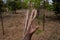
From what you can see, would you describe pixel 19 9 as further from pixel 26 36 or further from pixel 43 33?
pixel 26 36

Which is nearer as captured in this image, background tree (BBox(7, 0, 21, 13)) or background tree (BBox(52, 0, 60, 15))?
background tree (BBox(52, 0, 60, 15))

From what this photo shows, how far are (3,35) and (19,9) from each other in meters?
6.79

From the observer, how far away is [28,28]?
157cm

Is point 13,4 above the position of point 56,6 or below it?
below

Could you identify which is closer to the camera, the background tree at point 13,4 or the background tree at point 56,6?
the background tree at point 56,6

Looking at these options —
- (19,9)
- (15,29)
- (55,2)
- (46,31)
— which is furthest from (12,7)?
(46,31)

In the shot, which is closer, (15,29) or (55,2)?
(15,29)

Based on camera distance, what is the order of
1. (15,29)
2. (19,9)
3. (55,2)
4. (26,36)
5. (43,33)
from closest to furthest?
(26,36) → (43,33) → (15,29) → (55,2) → (19,9)

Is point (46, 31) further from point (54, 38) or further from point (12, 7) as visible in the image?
point (12, 7)

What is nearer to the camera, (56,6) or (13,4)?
(56,6)

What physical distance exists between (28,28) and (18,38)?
10.2 ft

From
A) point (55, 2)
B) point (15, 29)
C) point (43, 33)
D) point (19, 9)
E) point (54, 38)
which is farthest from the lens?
point (19, 9)

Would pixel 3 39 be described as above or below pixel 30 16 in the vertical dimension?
below

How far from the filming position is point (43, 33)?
4902mm
